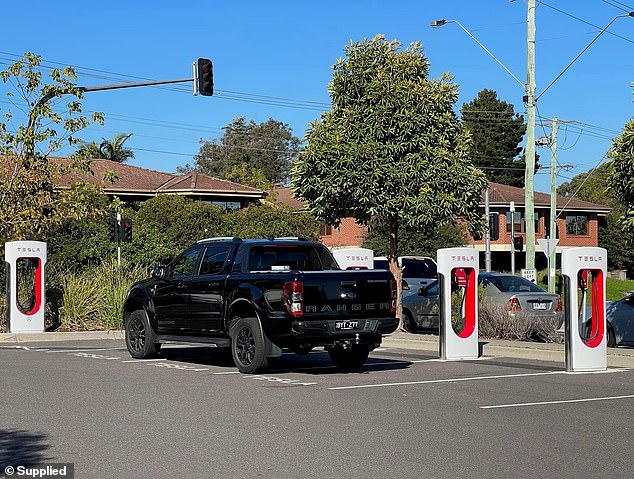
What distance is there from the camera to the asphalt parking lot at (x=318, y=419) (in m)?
8.62

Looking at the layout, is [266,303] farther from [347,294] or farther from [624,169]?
[624,169]

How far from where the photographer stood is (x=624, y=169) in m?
17.0

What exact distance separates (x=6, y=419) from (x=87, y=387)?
2853 mm

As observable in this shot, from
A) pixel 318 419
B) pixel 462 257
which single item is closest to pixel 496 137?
pixel 462 257

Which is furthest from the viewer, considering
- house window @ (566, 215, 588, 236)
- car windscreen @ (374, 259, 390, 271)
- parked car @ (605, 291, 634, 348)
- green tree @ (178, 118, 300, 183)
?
green tree @ (178, 118, 300, 183)

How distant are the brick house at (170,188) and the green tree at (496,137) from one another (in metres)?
28.4

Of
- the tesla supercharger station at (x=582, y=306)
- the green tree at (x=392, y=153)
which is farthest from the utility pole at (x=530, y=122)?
the tesla supercharger station at (x=582, y=306)

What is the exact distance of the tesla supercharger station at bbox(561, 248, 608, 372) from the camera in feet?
51.3

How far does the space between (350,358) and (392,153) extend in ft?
24.7

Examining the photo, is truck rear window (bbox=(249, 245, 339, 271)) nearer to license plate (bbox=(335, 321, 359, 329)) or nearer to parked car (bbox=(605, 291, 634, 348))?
license plate (bbox=(335, 321, 359, 329))

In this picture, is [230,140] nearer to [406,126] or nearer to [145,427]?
[406,126]

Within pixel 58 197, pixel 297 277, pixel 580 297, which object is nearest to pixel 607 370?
pixel 580 297

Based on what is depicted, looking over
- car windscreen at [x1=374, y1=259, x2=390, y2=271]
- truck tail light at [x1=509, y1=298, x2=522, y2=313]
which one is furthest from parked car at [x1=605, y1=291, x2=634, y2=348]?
car windscreen at [x1=374, y1=259, x2=390, y2=271]

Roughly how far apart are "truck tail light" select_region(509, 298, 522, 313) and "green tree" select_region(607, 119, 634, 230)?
5121 millimetres
